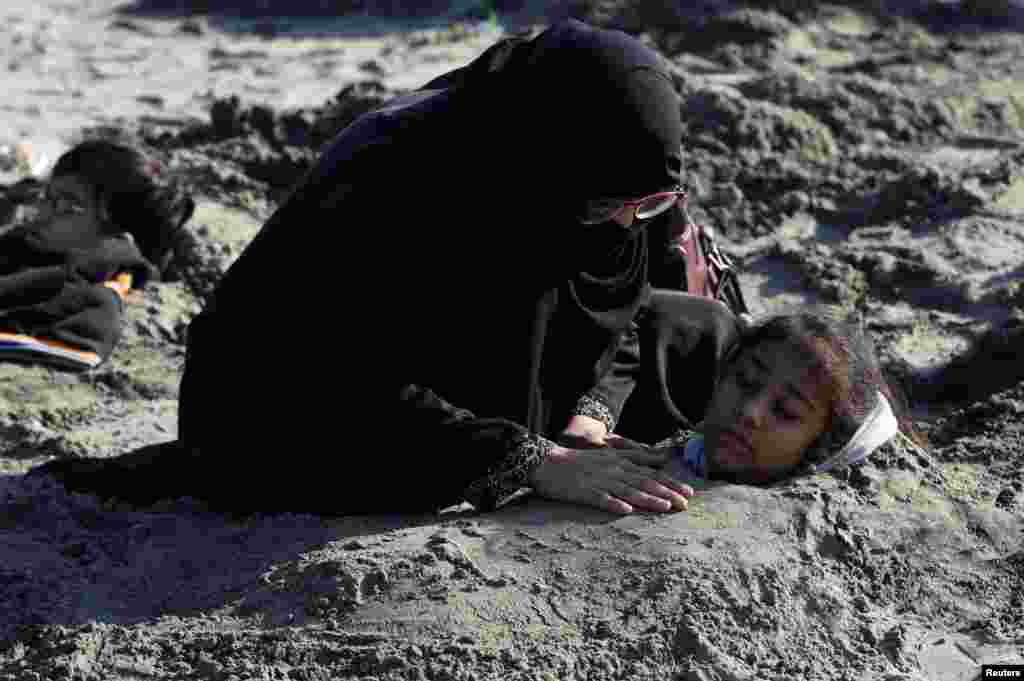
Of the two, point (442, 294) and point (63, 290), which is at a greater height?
point (442, 294)

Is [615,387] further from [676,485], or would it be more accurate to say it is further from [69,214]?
[69,214]

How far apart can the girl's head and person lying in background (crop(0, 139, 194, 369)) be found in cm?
230

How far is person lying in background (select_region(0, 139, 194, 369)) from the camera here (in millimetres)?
Result: 4359

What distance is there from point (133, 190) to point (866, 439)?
2843 mm

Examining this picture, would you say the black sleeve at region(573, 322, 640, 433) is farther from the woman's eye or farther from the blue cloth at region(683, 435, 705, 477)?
the woman's eye

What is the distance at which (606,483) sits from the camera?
2791mm

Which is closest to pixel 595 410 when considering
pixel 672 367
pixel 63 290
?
pixel 672 367

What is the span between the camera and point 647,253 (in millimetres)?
3484

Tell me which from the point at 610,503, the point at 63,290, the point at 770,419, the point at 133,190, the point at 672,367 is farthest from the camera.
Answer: the point at 133,190

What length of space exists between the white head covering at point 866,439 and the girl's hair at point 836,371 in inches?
0.4

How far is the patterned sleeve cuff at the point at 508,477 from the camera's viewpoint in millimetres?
2822

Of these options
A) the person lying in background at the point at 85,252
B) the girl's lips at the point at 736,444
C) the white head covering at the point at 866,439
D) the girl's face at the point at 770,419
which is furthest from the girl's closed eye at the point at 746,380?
the person lying in background at the point at 85,252

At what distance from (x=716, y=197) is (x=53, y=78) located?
3.74 m

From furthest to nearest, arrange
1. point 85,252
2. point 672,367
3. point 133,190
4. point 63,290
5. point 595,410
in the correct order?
point 133,190 → point 85,252 → point 63,290 → point 672,367 → point 595,410
